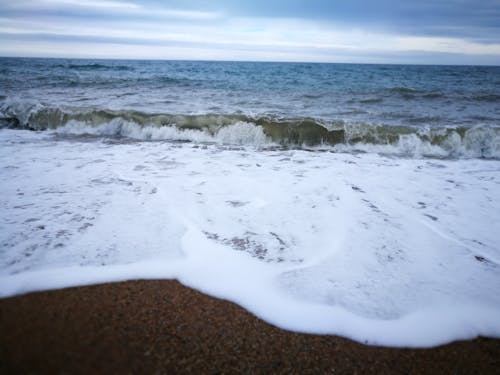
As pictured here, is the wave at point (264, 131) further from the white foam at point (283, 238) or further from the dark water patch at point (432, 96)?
the dark water patch at point (432, 96)

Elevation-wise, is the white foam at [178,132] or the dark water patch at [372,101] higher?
the dark water patch at [372,101]

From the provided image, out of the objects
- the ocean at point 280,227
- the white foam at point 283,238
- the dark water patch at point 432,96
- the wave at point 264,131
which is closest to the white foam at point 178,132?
the wave at point 264,131

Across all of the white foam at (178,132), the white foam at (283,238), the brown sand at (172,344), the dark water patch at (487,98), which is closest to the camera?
the brown sand at (172,344)

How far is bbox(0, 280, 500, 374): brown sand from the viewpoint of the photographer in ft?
5.23

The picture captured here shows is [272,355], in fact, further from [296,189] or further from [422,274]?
[296,189]

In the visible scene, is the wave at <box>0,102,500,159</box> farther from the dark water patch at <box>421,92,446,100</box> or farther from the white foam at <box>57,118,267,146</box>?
the dark water patch at <box>421,92,446,100</box>

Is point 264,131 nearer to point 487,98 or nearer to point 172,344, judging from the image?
point 172,344

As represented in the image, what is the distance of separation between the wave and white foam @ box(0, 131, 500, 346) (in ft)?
8.11

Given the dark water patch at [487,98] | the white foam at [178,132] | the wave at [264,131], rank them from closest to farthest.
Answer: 1. the wave at [264,131]
2. the white foam at [178,132]
3. the dark water patch at [487,98]

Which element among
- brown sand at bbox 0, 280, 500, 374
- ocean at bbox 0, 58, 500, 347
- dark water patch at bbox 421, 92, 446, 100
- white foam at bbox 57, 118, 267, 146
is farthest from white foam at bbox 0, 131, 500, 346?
dark water patch at bbox 421, 92, 446, 100

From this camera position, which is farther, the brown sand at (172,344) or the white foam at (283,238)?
the white foam at (283,238)

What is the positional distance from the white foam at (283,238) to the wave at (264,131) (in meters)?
Answer: 2.47

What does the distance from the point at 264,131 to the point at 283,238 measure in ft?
18.5

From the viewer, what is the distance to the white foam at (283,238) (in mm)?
2189
